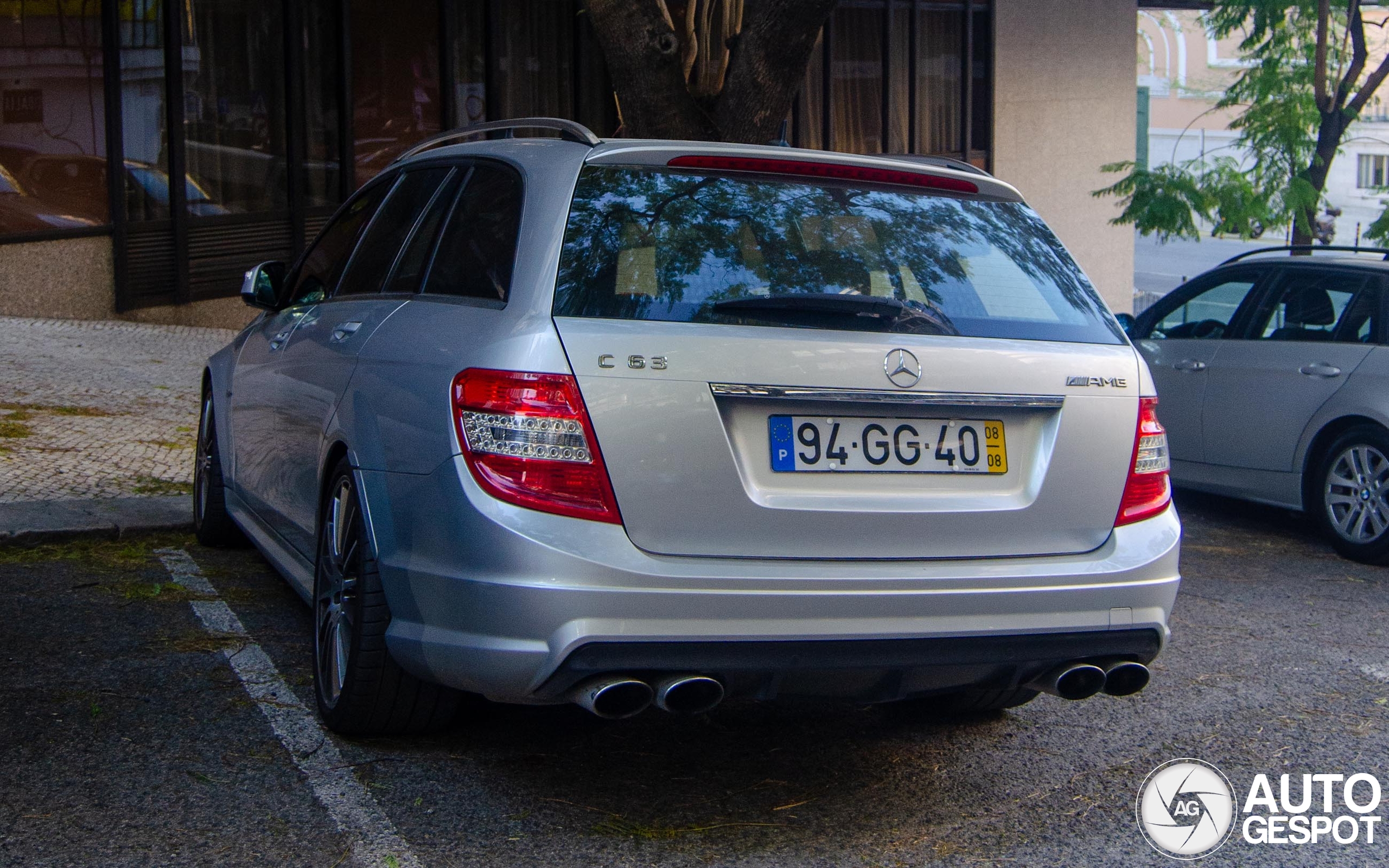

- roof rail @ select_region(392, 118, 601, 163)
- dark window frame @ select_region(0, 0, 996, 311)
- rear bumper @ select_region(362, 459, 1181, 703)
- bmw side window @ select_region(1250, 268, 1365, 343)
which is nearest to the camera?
rear bumper @ select_region(362, 459, 1181, 703)

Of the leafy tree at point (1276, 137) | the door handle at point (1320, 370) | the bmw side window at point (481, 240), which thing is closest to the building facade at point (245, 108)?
the leafy tree at point (1276, 137)

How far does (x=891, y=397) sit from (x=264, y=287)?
297 cm

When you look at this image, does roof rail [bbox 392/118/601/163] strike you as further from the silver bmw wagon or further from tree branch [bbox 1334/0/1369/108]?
tree branch [bbox 1334/0/1369/108]

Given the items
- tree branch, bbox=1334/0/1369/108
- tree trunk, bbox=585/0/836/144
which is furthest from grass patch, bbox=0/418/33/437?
tree branch, bbox=1334/0/1369/108

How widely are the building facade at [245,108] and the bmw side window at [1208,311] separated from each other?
8.54 metres

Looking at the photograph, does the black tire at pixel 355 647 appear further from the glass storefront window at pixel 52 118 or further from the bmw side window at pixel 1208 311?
the glass storefront window at pixel 52 118

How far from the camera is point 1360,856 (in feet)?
12.0

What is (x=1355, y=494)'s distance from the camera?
750 cm

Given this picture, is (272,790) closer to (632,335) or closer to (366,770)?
(366,770)

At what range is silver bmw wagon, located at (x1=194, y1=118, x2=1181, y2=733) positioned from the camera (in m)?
3.32

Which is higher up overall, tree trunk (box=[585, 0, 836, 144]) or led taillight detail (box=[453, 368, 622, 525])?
tree trunk (box=[585, 0, 836, 144])

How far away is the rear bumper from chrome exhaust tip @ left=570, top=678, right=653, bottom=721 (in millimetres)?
38

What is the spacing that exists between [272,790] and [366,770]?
25 centimetres

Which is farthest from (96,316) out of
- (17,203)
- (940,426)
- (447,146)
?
(940,426)
